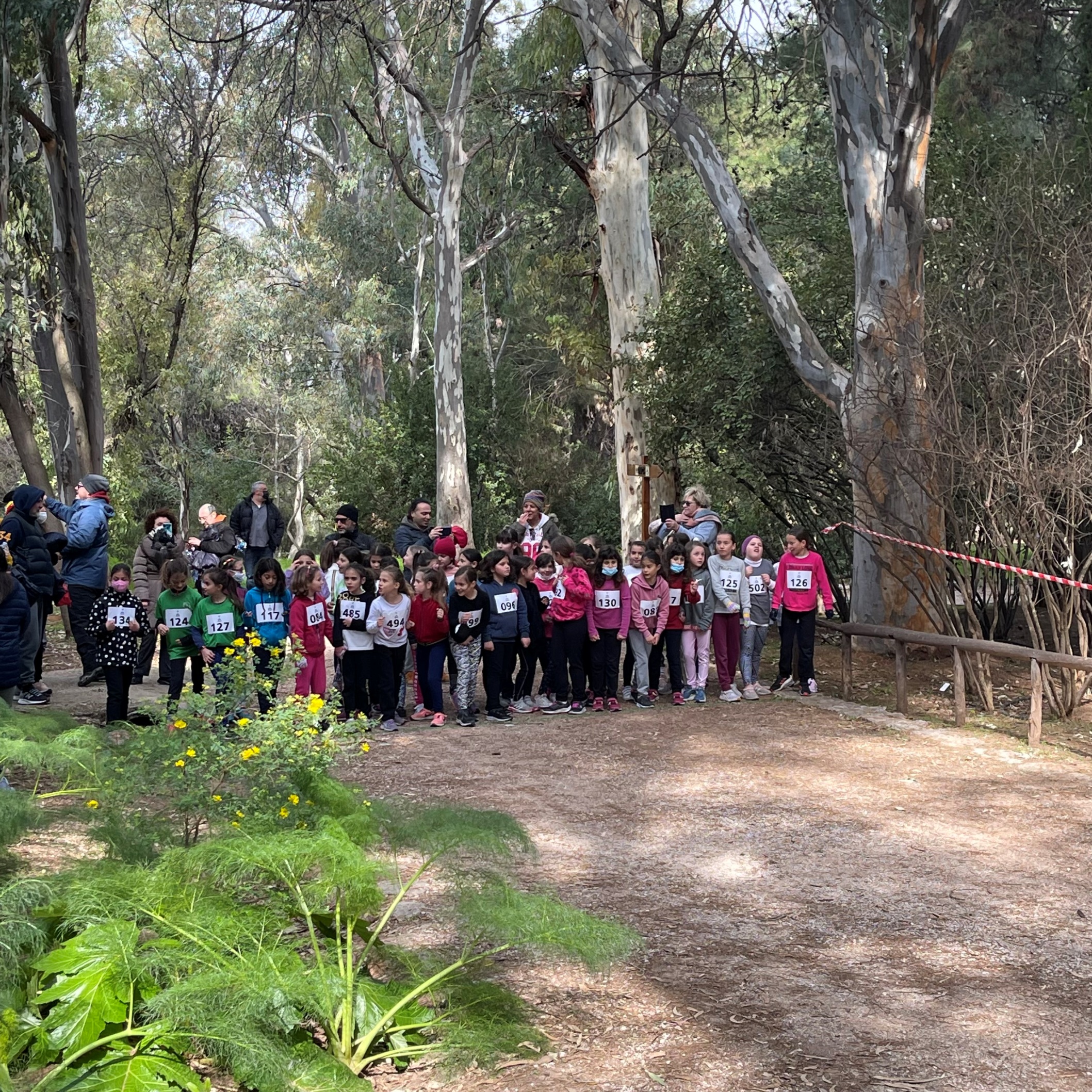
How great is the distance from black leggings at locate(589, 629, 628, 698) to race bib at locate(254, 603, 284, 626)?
2.68 metres

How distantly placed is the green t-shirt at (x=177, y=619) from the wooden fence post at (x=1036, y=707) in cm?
612

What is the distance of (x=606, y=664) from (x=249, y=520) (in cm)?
616

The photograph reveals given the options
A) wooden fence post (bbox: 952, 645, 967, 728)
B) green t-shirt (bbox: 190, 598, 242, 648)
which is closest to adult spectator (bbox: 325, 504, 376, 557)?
green t-shirt (bbox: 190, 598, 242, 648)

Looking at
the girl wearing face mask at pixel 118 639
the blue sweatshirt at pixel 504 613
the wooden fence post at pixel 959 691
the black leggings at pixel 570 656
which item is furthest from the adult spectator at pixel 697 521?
the girl wearing face mask at pixel 118 639

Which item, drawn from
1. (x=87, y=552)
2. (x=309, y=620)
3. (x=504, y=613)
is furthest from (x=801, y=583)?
(x=87, y=552)

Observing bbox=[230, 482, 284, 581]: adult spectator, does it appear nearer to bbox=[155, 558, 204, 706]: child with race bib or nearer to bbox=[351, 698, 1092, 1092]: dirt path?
bbox=[155, 558, 204, 706]: child with race bib

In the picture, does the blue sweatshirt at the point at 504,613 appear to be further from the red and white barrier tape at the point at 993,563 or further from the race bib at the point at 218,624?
the red and white barrier tape at the point at 993,563

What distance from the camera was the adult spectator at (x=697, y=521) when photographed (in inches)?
520

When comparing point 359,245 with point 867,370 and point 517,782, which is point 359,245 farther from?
point 517,782

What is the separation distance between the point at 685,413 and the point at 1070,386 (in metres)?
6.08

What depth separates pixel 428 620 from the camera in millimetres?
10727

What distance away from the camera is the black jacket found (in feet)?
51.9

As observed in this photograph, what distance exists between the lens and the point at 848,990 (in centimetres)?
515

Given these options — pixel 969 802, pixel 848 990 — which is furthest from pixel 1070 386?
pixel 848 990
